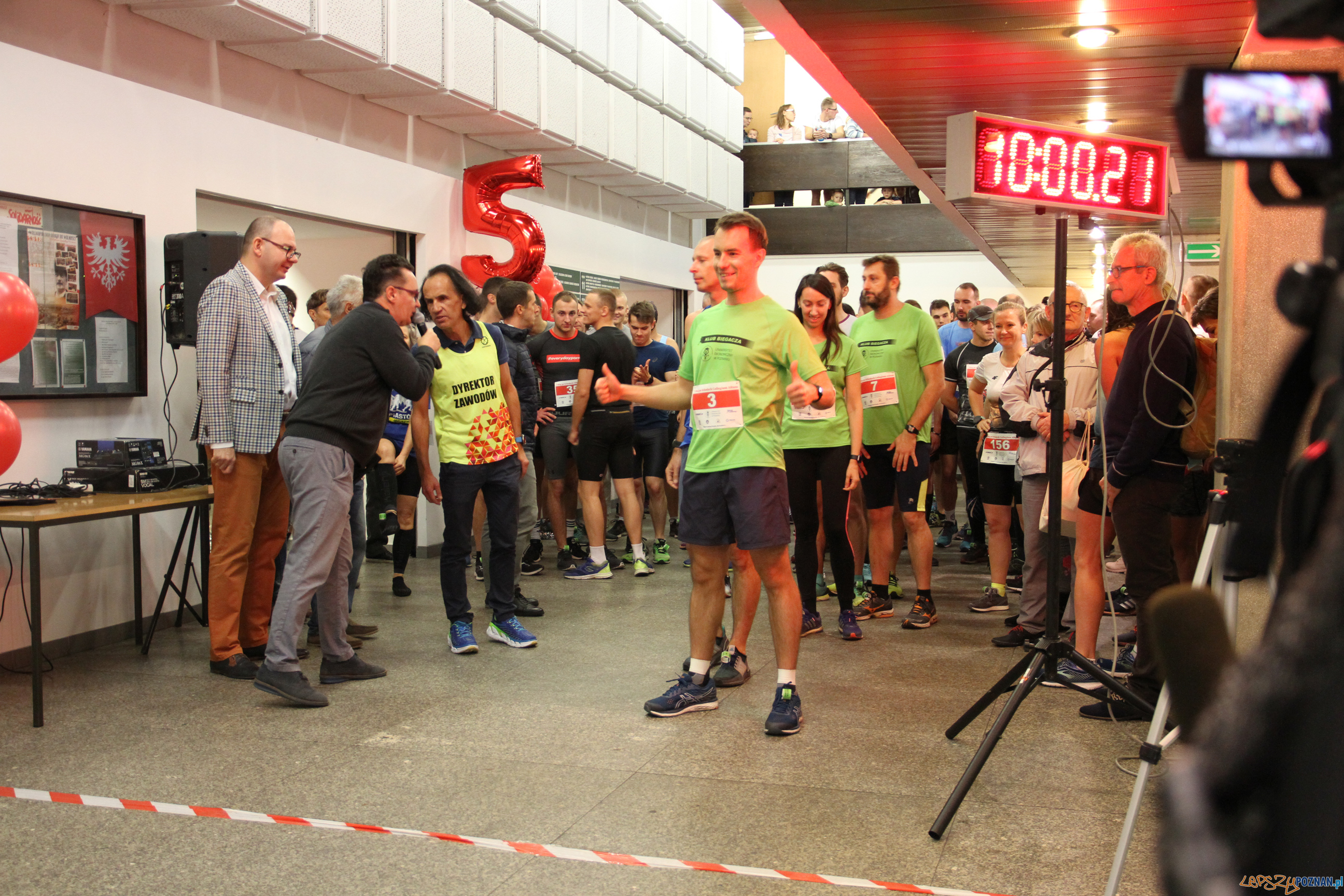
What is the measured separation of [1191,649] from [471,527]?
4247 mm

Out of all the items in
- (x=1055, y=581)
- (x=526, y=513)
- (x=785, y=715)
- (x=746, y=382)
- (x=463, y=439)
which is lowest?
(x=785, y=715)

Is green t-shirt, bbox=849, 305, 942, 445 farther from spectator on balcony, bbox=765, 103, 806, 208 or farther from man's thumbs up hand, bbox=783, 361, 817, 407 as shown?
spectator on balcony, bbox=765, 103, 806, 208

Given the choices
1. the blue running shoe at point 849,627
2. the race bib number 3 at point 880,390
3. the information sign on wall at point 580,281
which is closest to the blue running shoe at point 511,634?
the blue running shoe at point 849,627

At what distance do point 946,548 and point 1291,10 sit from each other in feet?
25.8

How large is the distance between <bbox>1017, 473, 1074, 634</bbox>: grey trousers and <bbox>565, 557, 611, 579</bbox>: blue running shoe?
2.65 metres

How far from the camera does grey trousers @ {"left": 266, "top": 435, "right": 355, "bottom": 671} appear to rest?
413 cm

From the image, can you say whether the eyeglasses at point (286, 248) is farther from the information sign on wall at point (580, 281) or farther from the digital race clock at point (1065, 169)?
the information sign on wall at point (580, 281)

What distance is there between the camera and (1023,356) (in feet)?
16.8

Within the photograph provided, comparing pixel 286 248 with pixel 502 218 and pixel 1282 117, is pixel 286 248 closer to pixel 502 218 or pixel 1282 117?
pixel 502 218

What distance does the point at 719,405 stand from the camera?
12.4 ft

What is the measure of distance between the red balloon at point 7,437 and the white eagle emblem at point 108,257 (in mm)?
1309

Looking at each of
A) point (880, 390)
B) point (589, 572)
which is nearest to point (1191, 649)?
point (880, 390)

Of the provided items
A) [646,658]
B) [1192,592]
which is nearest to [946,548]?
[646,658]

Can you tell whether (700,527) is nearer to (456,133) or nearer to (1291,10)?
(1291,10)
